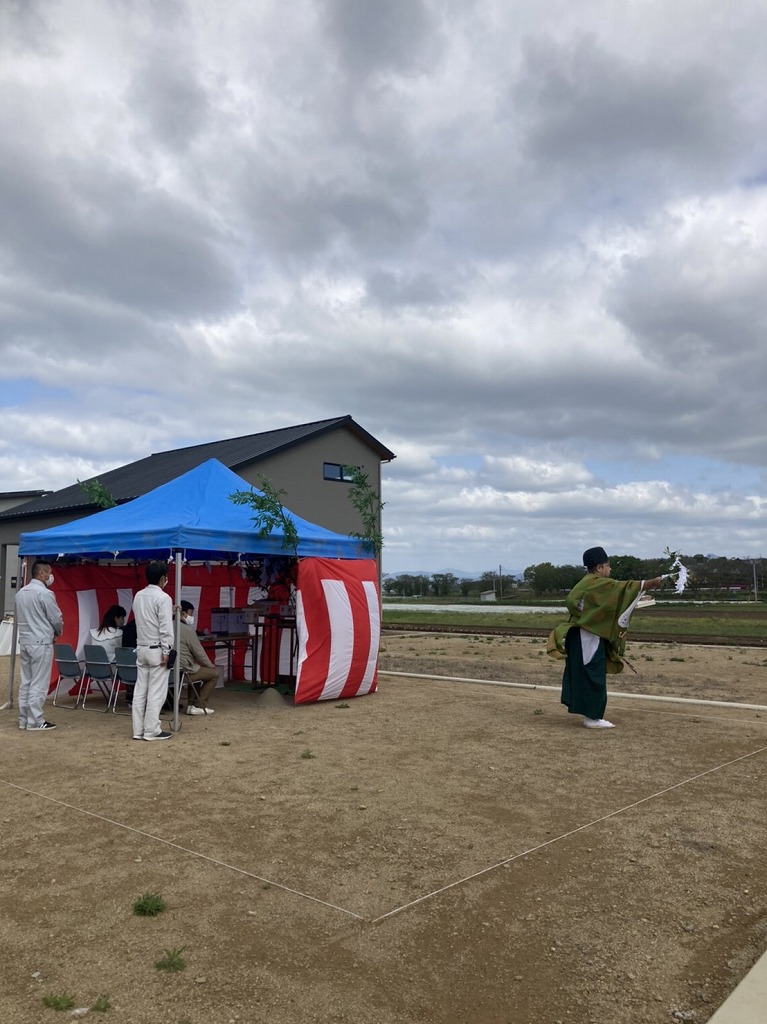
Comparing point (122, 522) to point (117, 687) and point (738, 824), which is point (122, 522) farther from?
point (738, 824)

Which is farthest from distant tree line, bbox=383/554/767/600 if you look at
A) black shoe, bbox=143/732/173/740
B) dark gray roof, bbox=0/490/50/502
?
black shoe, bbox=143/732/173/740

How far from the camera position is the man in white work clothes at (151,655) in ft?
26.1

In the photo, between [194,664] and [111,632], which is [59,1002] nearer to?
[194,664]

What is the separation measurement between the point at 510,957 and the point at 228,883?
1.53m

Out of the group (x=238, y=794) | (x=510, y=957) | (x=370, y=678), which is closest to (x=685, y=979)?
(x=510, y=957)

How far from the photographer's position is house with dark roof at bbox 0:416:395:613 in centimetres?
2270

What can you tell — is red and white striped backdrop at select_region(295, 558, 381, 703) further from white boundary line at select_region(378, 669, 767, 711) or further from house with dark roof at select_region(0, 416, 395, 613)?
house with dark roof at select_region(0, 416, 395, 613)

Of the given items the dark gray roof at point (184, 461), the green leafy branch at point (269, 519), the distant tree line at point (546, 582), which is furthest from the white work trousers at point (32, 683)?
the distant tree line at point (546, 582)

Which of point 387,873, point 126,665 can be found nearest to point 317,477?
point 126,665

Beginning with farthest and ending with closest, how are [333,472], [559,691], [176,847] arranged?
[333,472] < [559,691] < [176,847]

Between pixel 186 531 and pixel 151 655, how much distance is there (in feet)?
4.62

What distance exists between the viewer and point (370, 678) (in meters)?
10.8

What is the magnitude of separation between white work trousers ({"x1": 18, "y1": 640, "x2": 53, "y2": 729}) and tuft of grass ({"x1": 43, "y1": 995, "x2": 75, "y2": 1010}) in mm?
6026

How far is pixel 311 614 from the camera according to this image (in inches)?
389
